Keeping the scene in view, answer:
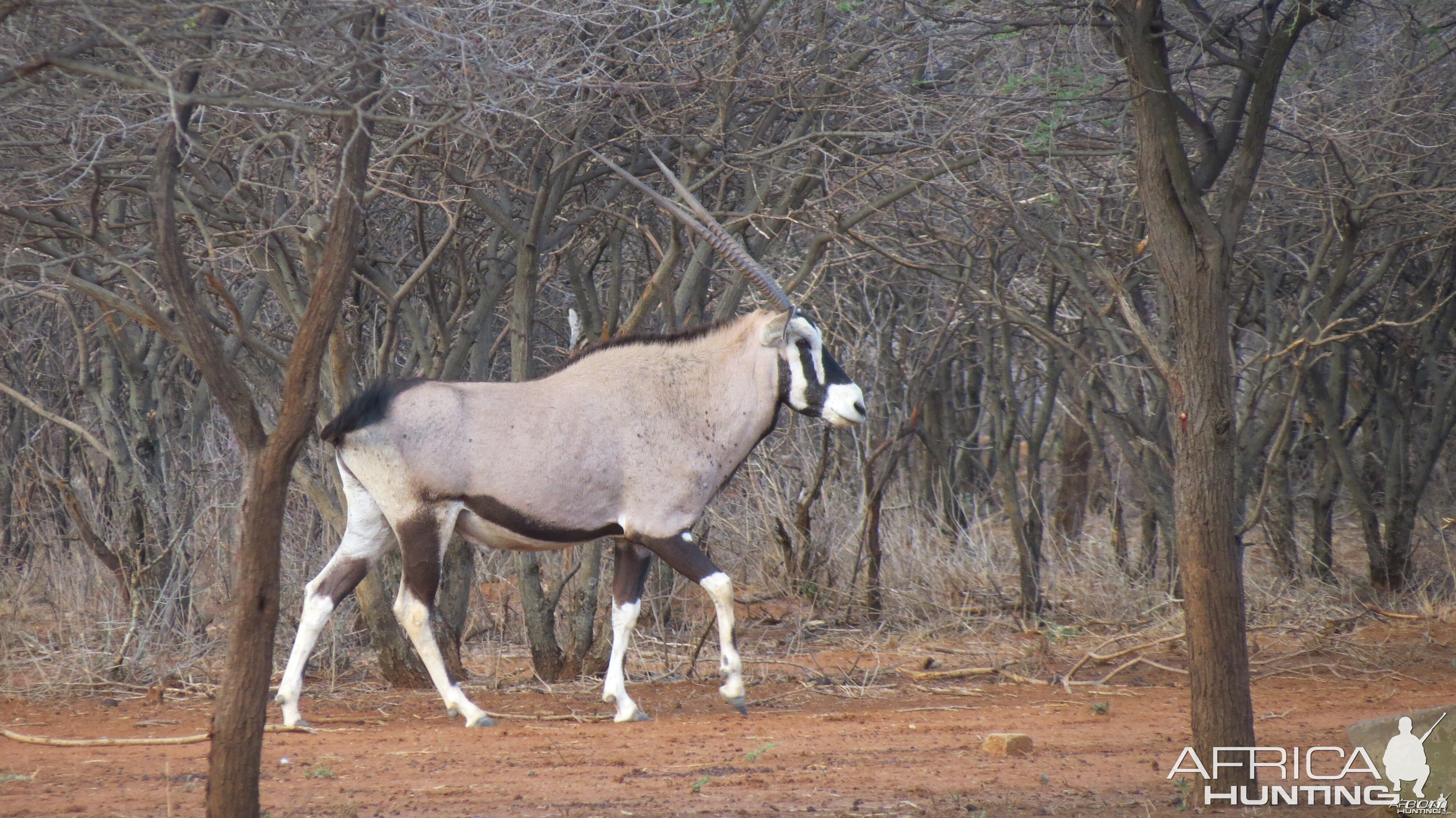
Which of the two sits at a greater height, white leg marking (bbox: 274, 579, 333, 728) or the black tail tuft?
the black tail tuft

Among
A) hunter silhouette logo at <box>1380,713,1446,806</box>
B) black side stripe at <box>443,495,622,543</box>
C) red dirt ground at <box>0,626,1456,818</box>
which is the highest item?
black side stripe at <box>443,495,622,543</box>

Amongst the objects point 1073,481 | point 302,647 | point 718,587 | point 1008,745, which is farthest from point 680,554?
point 1073,481

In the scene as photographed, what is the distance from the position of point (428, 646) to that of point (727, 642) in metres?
1.66

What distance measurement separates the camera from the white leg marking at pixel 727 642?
25.0 ft

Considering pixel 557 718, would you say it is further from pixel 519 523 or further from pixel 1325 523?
pixel 1325 523

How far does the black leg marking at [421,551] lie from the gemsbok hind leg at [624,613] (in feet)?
3.50

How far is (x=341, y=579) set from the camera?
765cm

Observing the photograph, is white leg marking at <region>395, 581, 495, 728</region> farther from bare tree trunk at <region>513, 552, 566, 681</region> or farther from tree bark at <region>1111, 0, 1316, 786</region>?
tree bark at <region>1111, 0, 1316, 786</region>

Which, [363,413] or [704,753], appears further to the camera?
[363,413]

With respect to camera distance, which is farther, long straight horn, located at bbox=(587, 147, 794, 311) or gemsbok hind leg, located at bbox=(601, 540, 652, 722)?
long straight horn, located at bbox=(587, 147, 794, 311)

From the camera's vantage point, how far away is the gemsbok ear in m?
8.02
